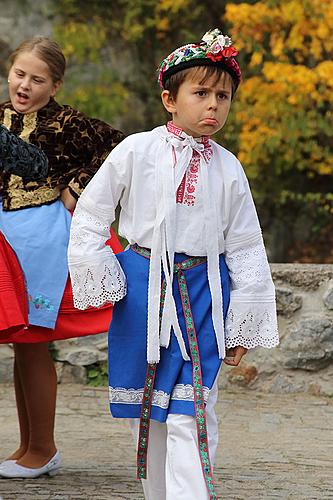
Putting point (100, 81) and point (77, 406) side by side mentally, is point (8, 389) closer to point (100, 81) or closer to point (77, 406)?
point (77, 406)

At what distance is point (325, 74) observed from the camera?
6398mm

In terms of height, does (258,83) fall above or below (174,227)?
above

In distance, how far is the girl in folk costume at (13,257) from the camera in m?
2.90

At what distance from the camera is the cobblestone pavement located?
140 inches

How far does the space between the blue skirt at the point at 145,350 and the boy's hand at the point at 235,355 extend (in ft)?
0.27

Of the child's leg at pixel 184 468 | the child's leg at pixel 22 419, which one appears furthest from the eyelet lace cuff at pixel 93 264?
the child's leg at pixel 22 419

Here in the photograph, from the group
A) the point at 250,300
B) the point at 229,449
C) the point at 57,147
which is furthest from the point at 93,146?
the point at 229,449

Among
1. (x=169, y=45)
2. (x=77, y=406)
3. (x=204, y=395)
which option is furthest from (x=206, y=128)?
(x=169, y=45)

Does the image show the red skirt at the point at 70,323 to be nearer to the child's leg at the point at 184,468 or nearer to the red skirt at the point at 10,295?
the red skirt at the point at 10,295

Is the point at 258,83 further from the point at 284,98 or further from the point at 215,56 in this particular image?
the point at 215,56

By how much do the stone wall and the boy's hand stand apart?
2.08 m

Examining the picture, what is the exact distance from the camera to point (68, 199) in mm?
3590

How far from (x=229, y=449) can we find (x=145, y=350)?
56.4 inches

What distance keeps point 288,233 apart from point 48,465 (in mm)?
4564
